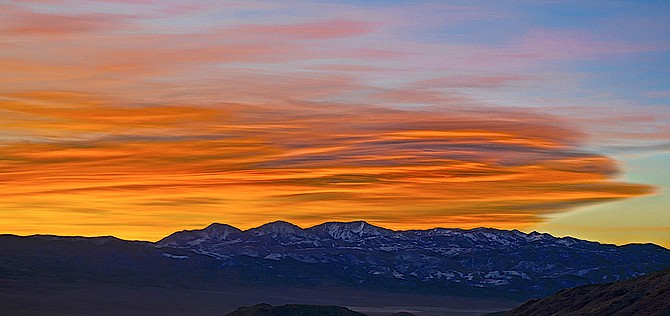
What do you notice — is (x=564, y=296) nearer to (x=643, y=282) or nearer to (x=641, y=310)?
(x=643, y=282)

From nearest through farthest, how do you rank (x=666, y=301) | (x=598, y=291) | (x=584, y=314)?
(x=666, y=301) → (x=584, y=314) → (x=598, y=291)

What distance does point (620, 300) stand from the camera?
169375mm

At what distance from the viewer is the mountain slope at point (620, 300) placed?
159875 millimetres

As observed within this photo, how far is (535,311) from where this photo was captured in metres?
198

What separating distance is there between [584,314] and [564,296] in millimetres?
26877

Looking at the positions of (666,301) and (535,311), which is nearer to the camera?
(666,301)

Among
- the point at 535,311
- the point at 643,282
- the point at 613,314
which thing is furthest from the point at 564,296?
the point at 613,314

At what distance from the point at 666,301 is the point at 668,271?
2520cm

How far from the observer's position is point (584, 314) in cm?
17262

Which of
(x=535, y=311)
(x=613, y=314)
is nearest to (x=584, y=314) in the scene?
(x=613, y=314)

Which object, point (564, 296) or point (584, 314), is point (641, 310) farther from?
point (564, 296)

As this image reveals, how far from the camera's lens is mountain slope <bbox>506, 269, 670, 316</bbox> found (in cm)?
15988

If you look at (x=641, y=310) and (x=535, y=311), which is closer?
(x=641, y=310)

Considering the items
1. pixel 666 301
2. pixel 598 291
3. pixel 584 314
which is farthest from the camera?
pixel 598 291
